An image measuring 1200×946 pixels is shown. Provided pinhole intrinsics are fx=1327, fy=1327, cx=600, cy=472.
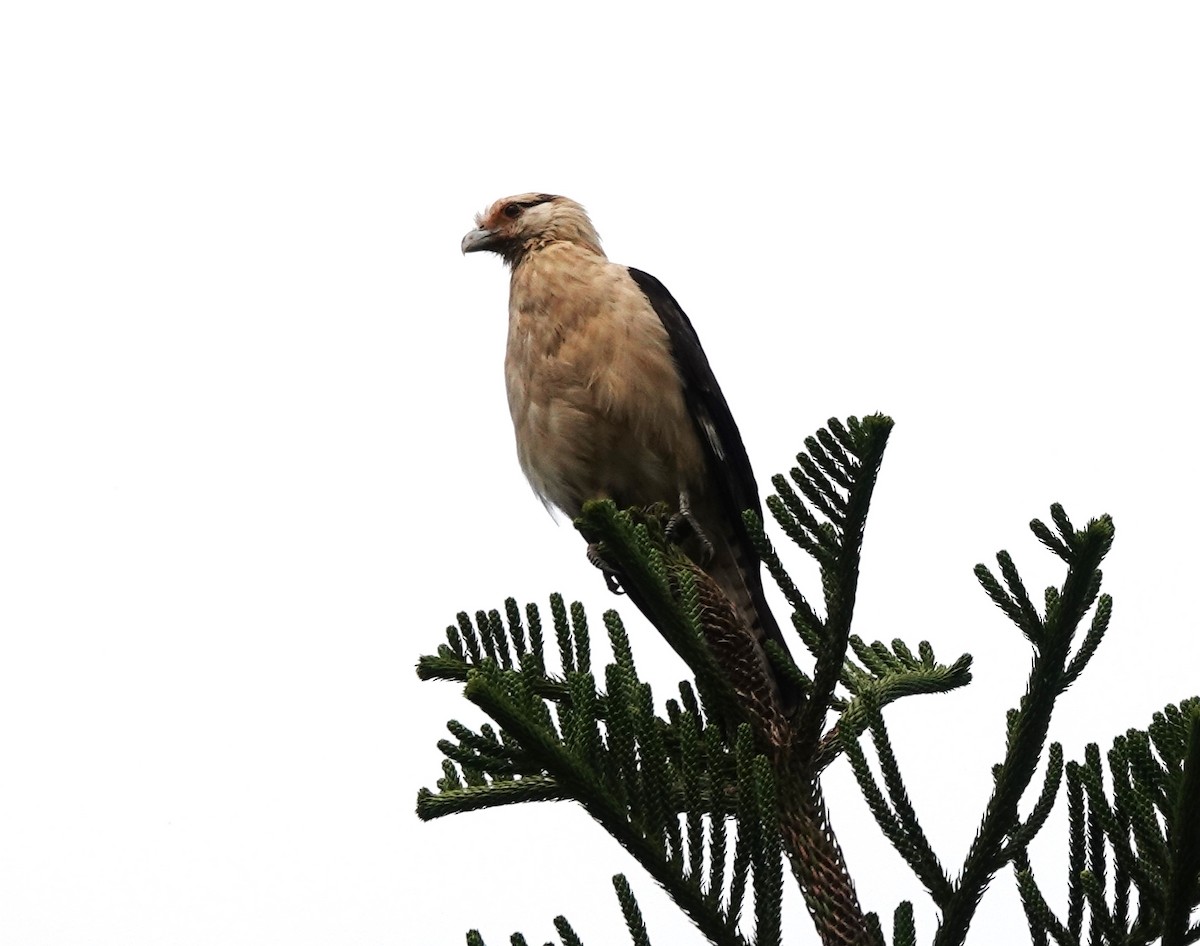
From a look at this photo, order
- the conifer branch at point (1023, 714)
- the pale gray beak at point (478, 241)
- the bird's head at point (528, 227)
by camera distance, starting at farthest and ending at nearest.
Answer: the pale gray beak at point (478, 241) < the bird's head at point (528, 227) < the conifer branch at point (1023, 714)

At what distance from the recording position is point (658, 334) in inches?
197

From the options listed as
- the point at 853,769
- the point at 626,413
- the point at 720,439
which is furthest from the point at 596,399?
the point at 853,769

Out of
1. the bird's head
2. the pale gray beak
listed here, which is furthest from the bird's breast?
the pale gray beak

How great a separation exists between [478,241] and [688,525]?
187 cm

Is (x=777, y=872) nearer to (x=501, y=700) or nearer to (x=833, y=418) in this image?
(x=501, y=700)

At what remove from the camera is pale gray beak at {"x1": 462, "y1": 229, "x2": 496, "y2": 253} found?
589cm

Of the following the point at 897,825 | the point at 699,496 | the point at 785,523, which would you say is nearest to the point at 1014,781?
the point at 897,825

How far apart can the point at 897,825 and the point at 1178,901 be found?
17.4 inches

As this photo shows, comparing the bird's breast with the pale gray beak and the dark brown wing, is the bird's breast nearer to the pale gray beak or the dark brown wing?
the dark brown wing

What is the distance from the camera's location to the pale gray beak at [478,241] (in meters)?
5.89

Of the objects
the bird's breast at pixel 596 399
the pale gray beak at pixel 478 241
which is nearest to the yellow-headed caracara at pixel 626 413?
the bird's breast at pixel 596 399

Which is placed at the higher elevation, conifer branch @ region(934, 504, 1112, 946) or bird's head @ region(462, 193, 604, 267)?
bird's head @ region(462, 193, 604, 267)

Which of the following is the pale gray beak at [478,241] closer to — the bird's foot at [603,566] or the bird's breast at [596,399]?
the bird's breast at [596,399]

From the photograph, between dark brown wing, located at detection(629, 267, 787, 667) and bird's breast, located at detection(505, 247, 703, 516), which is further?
dark brown wing, located at detection(629, 267, 787, 667)
